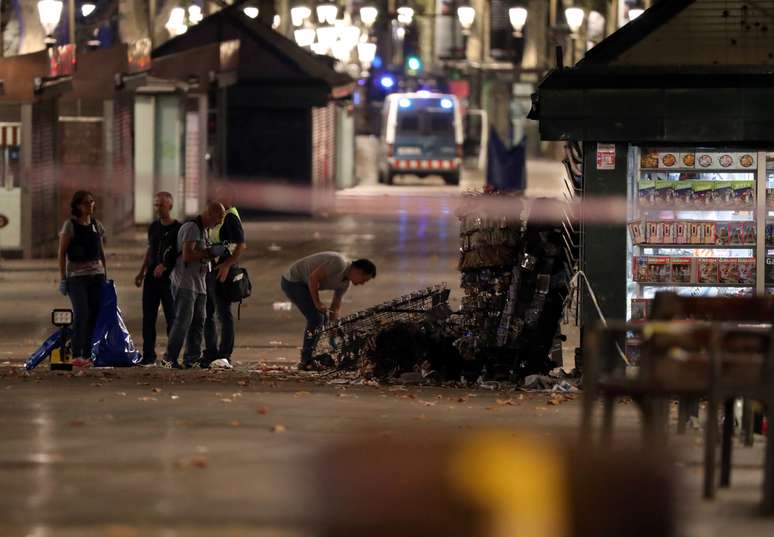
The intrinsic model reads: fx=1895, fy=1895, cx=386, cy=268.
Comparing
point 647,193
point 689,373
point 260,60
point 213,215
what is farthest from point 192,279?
point 260,60

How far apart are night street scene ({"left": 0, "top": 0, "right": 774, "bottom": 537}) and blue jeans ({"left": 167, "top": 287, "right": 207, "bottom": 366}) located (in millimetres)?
25

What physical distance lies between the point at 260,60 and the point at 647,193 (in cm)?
2604

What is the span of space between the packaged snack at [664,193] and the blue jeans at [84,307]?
4.64 m

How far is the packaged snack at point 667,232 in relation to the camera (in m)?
14.7

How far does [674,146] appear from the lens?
575 inches

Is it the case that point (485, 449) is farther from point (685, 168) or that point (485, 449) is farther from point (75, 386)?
point (685, 168)

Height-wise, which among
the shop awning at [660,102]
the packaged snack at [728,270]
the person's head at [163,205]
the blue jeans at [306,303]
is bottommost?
the blue jeans at [306,303]

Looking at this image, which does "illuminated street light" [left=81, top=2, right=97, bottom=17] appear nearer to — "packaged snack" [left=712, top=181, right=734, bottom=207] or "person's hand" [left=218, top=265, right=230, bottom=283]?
"person's hand" [left=218, top=265, right=230, bottom=283]

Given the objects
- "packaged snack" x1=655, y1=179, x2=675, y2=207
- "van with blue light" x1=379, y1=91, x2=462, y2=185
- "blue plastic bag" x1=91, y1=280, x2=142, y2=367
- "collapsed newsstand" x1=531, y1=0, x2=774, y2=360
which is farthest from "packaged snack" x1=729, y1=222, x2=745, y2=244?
"van with blue light" x1=379, y1=91, x2=462, y2=185

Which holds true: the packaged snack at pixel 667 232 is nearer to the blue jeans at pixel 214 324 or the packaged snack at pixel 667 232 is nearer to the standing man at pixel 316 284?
the standing man at pixel 316 284

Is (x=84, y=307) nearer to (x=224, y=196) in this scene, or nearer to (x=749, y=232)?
(x=224, y=196)

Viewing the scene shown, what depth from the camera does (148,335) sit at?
15820 millimetres

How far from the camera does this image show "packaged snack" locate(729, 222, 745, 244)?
48.0ft

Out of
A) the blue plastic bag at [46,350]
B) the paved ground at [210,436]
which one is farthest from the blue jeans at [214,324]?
the blue plastic bag at [46,350]
